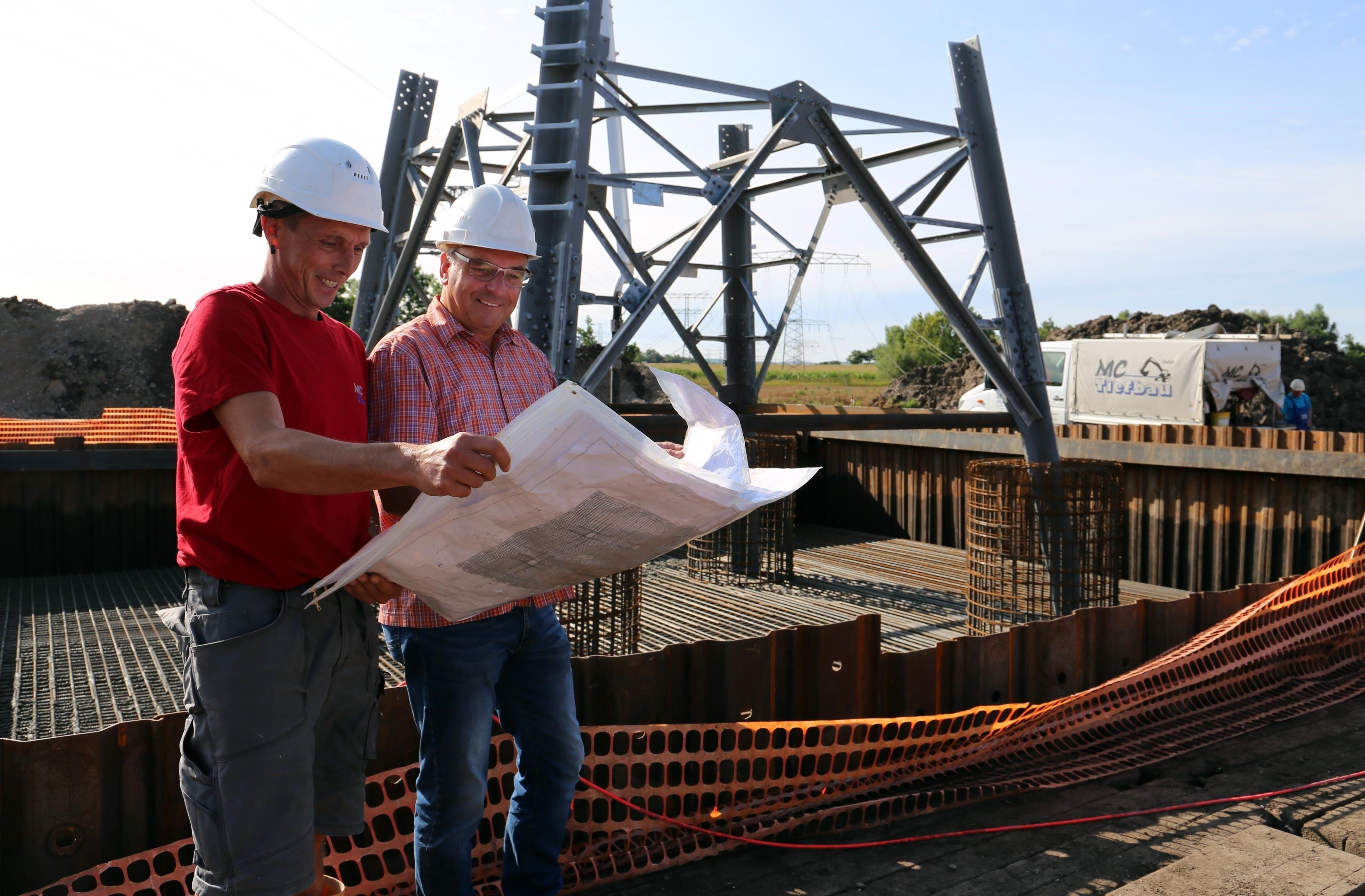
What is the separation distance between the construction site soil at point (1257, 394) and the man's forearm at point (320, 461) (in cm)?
2425

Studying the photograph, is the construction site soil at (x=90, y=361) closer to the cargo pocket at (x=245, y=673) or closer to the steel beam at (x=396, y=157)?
the steel beam at (x=396, y=157)

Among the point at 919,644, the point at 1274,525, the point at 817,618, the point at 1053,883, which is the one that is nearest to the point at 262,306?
the point at 1053,883

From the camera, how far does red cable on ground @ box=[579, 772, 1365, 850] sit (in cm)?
402

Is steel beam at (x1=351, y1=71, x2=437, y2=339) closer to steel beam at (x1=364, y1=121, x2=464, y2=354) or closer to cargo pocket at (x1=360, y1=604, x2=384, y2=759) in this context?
steel beam at (x1=364, y1=121, x2=464, y2=354)

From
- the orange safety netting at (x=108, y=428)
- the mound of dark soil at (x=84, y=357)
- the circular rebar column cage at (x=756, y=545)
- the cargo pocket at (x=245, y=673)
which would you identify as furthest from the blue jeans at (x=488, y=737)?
the mound of dark soil at (x=84, y=357)

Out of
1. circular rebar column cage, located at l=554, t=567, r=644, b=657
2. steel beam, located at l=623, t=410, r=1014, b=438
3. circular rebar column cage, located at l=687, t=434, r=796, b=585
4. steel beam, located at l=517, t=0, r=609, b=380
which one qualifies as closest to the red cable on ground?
circular rebar column cage, located at l=554, t=567, r=644, b=657

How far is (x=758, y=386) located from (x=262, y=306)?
29.3 ft

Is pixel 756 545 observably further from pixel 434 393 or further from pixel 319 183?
pixel 319 183

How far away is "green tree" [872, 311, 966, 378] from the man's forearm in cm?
9636

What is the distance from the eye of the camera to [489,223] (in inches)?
114

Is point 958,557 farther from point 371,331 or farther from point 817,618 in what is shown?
point 371,331

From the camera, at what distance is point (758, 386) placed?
1111cm

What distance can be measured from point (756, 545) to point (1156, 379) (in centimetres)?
1599

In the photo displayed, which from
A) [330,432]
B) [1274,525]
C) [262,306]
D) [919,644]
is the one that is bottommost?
[919,644]
